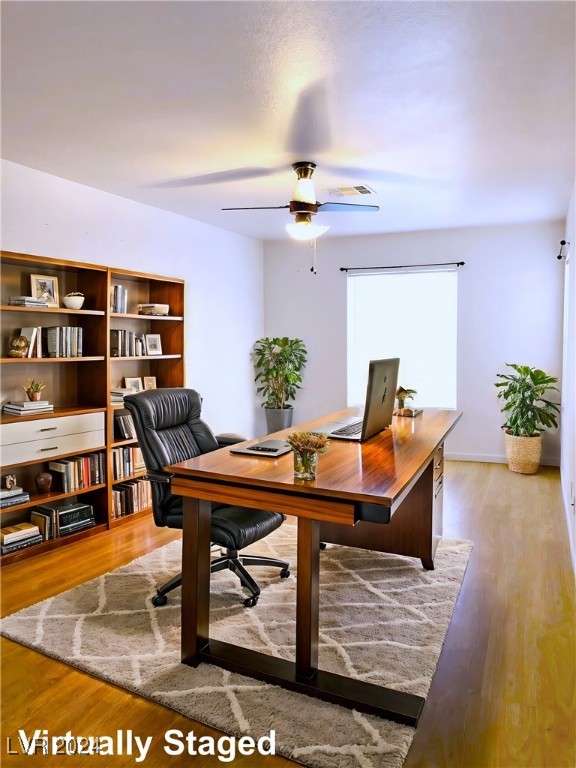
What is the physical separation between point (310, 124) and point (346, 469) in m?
1.87

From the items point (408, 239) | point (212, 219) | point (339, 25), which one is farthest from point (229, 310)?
point (339, 25)

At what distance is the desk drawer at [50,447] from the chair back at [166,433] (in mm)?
945

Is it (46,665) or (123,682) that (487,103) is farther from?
(46,665)

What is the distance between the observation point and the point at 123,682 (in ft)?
6.88

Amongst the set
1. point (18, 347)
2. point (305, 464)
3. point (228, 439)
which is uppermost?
point (18, 347)

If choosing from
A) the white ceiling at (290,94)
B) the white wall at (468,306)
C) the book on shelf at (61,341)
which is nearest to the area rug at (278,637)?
the book on shelf at (61,341)

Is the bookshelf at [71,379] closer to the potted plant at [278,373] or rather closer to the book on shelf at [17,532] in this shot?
the book on shelf at [17,532]

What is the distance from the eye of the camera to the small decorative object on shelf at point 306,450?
6.50 feet

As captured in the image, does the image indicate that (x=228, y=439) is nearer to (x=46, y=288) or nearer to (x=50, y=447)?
(x=50, y=447)

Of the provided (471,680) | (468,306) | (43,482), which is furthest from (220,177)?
(471,680)

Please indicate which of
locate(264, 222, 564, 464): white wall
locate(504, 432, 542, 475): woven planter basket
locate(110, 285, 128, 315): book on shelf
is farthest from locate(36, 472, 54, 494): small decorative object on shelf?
locate(504, 432, 542, 475): woven planter basket

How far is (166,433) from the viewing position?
9.96 ft

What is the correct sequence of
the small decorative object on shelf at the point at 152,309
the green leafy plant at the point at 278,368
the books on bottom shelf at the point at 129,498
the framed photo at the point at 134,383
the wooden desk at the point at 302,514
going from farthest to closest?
the green leafy plant at the point at 278,368
the small decorative object on shelf at the point at 152,309
the framed photo at the point at 134,383
the books on bottom shelf at the point at 129,498
the wooden desk at the point at 302,514

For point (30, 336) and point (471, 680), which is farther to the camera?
point (30, 336)
